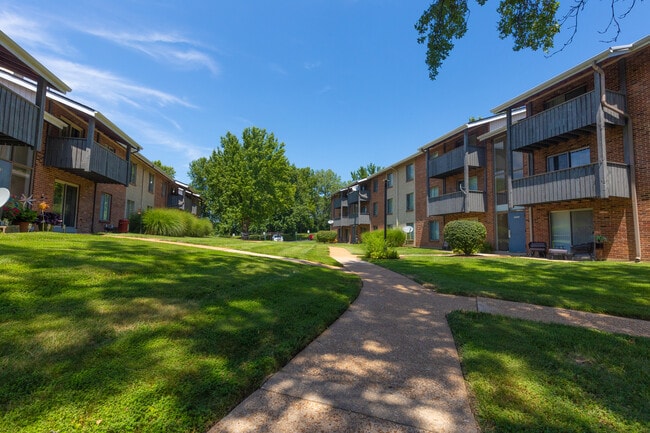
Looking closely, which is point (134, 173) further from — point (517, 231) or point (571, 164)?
point (571, 164)

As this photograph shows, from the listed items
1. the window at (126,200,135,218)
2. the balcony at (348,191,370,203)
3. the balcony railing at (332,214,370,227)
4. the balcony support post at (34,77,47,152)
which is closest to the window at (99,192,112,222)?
the window at (126,200,135,218)

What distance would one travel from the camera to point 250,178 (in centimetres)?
3148

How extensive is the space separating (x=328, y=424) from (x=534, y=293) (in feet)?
18.1

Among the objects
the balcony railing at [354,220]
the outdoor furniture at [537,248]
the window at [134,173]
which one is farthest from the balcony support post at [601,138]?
the window at [134,173]

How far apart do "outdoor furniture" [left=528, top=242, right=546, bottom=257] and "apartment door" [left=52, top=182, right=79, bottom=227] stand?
20618 millimetres

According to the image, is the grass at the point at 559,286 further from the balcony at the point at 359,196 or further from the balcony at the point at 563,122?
the balcony at the point at 359,196

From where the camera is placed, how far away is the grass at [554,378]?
1953 mm

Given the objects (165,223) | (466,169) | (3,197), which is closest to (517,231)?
(466,169)

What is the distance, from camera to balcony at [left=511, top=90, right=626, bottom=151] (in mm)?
11781

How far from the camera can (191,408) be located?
188 cm

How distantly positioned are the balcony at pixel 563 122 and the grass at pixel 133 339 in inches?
506

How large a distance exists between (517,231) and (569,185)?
4.43 m

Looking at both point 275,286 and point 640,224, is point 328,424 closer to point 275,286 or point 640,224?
point 275,286

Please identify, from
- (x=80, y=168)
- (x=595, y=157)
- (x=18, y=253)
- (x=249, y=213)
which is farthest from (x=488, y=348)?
(x=249, y=213)
